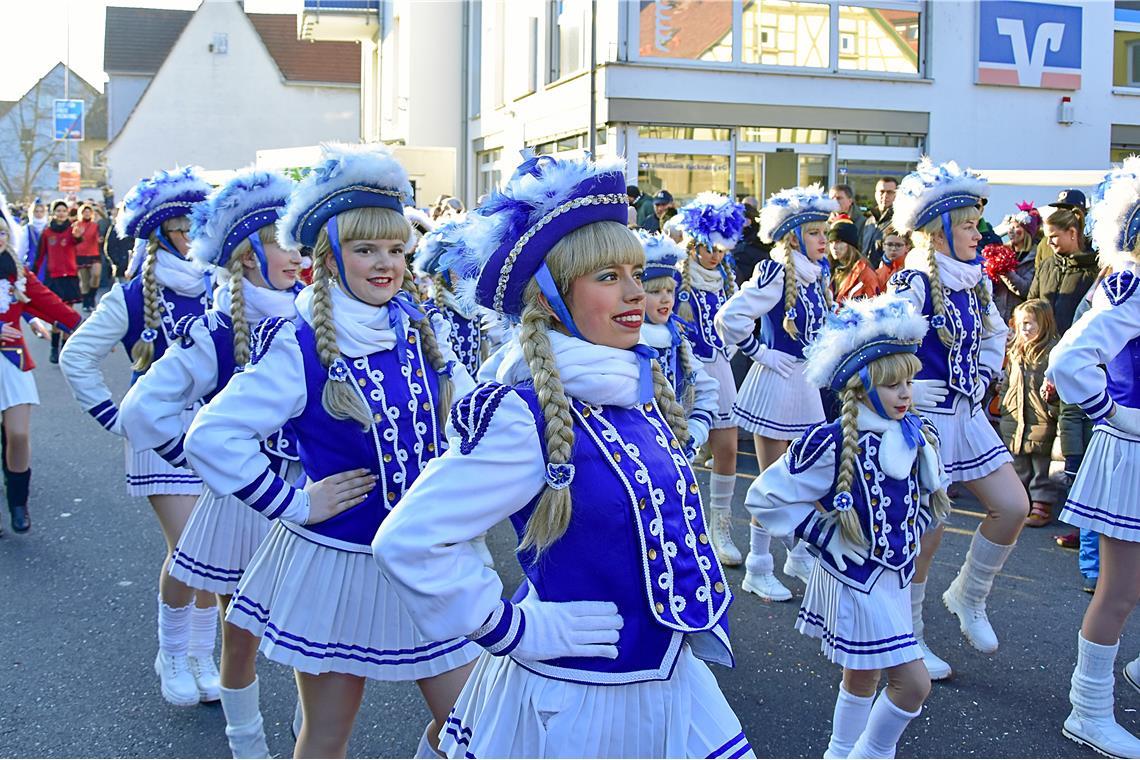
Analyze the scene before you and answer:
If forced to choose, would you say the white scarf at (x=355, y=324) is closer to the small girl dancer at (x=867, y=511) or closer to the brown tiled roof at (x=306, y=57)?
the small girl dancer at (x=867, y=511)

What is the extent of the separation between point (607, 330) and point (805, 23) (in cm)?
1651

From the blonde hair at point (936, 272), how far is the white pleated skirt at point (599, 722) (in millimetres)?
3366

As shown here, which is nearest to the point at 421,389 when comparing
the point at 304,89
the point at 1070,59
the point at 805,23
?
the point at 805,23

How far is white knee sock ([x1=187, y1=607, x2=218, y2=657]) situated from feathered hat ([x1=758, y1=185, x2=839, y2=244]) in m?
3.99

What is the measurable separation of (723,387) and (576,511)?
5.01 m

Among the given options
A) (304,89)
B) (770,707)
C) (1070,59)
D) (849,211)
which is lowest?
(770,707)

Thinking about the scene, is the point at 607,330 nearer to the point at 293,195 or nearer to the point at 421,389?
the point at 421,389

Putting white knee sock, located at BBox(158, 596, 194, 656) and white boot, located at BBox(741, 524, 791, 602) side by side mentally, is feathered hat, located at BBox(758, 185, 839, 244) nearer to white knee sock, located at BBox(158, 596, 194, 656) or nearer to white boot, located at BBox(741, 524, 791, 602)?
white boot, located at BBox(741, 524, 791, 602)

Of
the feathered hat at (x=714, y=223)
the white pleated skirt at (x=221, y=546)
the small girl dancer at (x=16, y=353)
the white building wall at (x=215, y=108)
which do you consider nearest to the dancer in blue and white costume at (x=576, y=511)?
the white pleated skirt at (x=221, y=546)

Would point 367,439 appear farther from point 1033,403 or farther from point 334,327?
point 1033,403

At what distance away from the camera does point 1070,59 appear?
1861 centimetres

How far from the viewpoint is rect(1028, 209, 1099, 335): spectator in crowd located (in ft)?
25.4

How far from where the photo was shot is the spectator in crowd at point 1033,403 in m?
7.75

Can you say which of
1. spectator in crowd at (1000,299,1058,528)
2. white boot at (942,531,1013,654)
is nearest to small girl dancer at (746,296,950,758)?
white boot at (942,531,1013,654)
